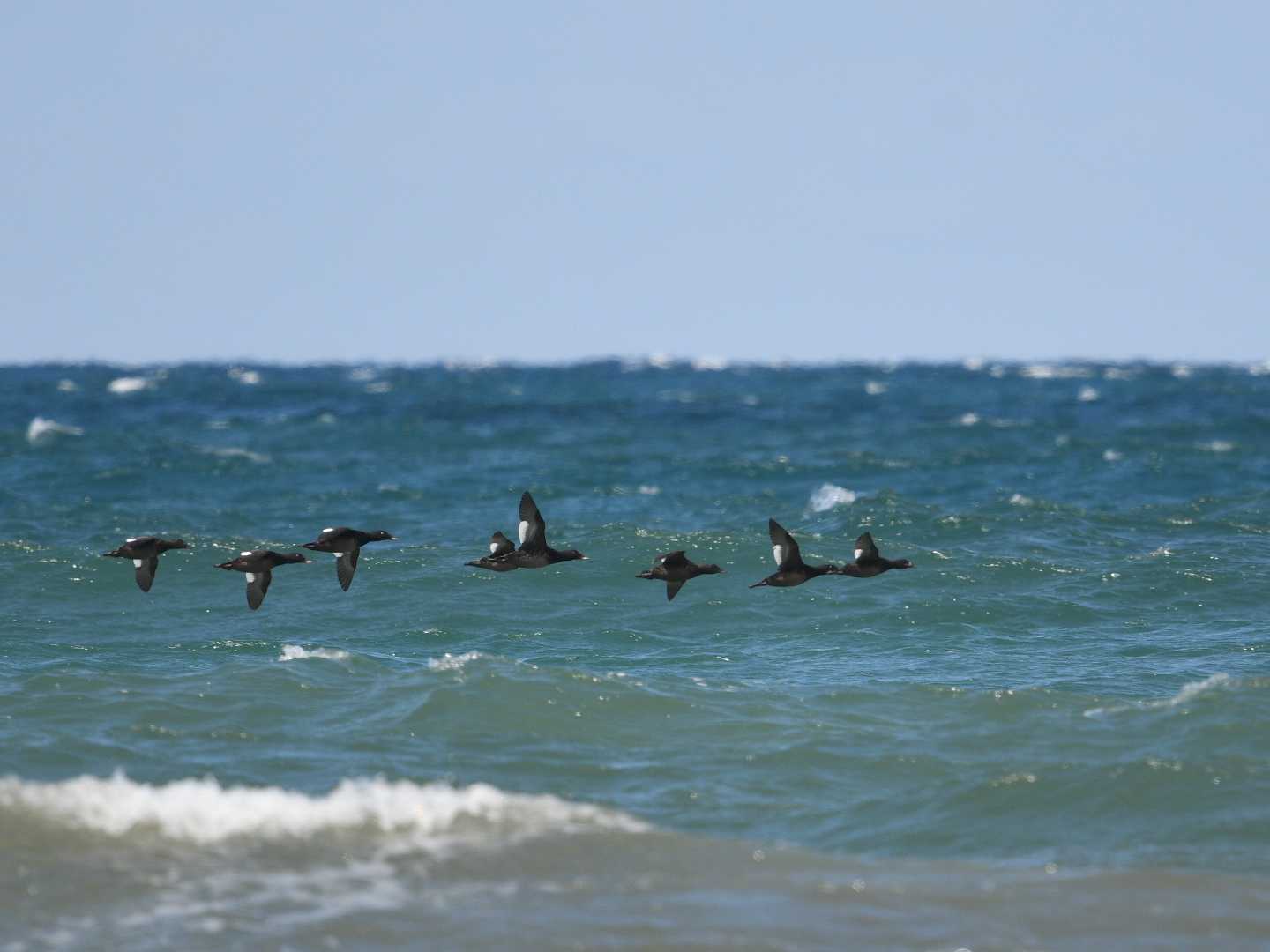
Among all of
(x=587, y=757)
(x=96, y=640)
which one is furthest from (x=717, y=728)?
(x=96, y=640)

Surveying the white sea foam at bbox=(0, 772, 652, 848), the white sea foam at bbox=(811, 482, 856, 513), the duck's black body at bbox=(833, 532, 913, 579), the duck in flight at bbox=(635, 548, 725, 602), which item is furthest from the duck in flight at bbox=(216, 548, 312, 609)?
the white sea foam at bbox=(811, 482, 856, 513)

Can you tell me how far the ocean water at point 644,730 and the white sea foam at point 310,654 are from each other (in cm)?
13

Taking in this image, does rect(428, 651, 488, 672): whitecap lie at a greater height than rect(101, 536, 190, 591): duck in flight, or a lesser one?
lesser

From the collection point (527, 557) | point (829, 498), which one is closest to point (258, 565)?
point (527, 557)

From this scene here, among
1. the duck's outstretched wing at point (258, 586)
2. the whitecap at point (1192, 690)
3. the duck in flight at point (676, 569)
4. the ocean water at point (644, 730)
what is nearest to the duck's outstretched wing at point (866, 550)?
the duck in flight at point (676, 569)

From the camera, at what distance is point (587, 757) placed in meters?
14.3

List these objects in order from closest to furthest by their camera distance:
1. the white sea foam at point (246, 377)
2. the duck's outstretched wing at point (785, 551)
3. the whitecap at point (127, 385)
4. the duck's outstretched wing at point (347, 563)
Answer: the duck's outstretched wing at point (785, 551) < the duck's outstretched wing at point (347, 563) < the whitecap at point (127, 385) < the white sea foam at point (246, 377)

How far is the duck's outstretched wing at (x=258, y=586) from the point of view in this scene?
15164 millimetres

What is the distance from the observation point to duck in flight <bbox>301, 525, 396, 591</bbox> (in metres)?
14.6

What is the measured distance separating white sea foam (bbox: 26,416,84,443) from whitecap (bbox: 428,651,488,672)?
35.5 m

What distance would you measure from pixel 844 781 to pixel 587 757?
247 centimetres

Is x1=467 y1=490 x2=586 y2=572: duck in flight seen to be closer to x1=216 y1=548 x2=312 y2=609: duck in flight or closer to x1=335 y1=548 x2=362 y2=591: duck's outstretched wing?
x1=335 y1=548 x2=362 y2=591: duck's outstretched wing

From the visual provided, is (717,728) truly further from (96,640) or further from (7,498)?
(7,498)

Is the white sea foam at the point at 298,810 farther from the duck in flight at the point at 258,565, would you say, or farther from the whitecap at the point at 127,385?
the whitecap at the point at 127,385
